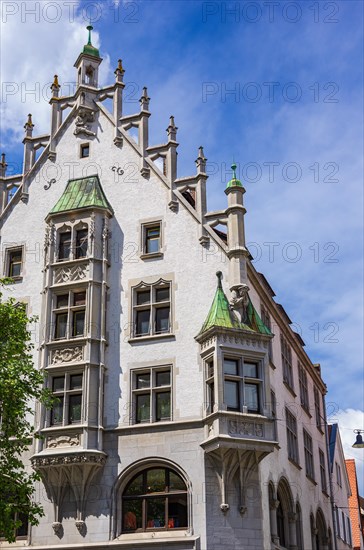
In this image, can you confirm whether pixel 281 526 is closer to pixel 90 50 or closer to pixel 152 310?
pixel 152 310

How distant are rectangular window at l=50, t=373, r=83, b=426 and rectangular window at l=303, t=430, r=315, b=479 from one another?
15.0m

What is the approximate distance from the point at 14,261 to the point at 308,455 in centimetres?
1926

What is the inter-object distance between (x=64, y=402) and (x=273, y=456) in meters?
9.30

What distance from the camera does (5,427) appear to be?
28.8 meters

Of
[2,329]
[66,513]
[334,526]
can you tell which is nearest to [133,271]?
[2,329]

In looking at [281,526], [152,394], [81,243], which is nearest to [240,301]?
[152,394]

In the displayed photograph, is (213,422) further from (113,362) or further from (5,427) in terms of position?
(5,427)

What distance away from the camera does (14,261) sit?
3916 cm

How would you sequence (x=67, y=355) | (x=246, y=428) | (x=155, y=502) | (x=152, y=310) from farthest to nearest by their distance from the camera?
1. (x=152, y=310)
2. (x=67, y=355)
3. (x=155, y=502)
4. (x=246, y=428)

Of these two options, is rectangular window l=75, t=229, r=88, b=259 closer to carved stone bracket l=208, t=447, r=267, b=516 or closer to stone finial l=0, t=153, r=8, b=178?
stone finial l=0, t=153, r=8, b=178

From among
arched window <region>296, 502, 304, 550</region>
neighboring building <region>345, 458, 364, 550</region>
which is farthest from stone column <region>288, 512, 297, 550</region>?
neighboring building <region>345, 458, 364, 550</region>

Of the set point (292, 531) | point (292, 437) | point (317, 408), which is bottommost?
point (292, 531)

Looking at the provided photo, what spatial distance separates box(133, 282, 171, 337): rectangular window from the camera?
34969 mm

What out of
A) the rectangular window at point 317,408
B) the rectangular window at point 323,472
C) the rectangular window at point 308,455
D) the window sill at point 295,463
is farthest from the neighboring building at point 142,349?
the rectangular window at point 317,408
